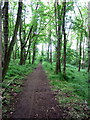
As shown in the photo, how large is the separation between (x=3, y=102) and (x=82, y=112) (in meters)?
3.51

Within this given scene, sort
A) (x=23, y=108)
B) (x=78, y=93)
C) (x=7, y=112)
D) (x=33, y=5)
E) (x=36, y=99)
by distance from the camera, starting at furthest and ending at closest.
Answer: (x=33, y=5), (x=78, y=93), (x=36, y=99), (x=23, y=108), (x=7, y=112)

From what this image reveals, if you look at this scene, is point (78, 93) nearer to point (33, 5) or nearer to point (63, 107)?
point (63, 107)

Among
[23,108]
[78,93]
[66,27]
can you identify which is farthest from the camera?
[66,27]

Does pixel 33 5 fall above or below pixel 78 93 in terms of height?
above

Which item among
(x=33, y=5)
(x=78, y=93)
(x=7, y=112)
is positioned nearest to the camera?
(x=7, y=112)

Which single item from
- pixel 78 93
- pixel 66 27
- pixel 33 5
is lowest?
pixel 78 93

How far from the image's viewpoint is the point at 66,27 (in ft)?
32.2

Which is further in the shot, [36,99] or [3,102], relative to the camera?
[36,99]

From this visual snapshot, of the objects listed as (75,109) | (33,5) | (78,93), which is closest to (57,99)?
(75,109)

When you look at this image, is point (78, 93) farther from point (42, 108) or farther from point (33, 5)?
point (33, 5)

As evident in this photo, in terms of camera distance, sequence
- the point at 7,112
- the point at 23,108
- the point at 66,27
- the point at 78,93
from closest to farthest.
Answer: the point at 7,112 < the point at 23,108 < the point at 78,93 < the point at 66,27

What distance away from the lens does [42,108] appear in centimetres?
461

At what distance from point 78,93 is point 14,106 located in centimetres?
399

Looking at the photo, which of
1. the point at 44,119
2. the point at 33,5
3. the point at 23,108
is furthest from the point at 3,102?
the point at 33,5
